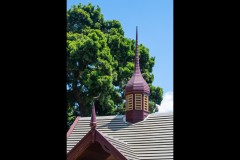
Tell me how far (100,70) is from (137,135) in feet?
28.3

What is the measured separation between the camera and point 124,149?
14.7 meters

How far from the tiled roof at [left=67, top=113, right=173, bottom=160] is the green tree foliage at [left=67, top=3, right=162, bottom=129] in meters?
6.30

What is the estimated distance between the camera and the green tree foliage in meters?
24.1

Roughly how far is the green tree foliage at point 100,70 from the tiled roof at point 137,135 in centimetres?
630

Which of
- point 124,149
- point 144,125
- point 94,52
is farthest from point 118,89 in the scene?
point 124,149

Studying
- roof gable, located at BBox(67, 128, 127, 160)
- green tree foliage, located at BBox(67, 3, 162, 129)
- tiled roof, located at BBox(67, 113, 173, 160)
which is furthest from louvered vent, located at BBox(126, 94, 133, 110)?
green tree foliage, located at BBox(67, 3, 162, 129)

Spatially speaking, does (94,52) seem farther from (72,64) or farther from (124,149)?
(124,149)

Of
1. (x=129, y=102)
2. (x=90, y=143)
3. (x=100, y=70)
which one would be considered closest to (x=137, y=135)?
(x=129, y=102)

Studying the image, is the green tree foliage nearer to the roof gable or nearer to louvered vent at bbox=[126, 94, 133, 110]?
louvered vent at bbox=[126, 94, 133, 110]

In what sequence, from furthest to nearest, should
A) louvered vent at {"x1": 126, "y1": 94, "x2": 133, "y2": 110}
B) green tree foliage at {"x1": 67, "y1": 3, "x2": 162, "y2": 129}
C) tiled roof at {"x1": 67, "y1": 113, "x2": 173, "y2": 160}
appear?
green tree foliage at {"x1": 67, "y1": 3, "x2": 162, "y2": 129} < louvered vent at {"x1": 126, "y1": 94, "x2": 133, "y2": 110} < tiled roof at {"x1": 67, "y1": 113, "x2": 173, "y2": 160}

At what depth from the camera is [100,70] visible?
24.6 m

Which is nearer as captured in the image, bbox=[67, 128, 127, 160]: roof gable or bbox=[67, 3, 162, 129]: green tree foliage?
bbox=[67, 128, 127, 160]: roof gable
